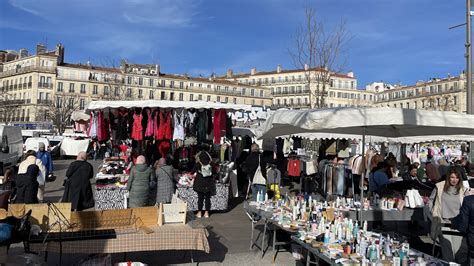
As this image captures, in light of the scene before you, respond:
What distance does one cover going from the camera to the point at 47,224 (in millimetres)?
5121

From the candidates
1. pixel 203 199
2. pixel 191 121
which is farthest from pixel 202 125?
pixel 203 199

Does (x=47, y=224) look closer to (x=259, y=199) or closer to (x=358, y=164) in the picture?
(x=259, y=199)

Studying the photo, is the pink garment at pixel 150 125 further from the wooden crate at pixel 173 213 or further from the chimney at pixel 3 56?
the chimney at pixel 3 56

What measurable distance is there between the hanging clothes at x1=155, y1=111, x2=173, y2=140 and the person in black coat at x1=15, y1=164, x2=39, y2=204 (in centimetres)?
309

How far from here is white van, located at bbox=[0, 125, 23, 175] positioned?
14561 millimetres

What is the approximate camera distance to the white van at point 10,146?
1456 cm

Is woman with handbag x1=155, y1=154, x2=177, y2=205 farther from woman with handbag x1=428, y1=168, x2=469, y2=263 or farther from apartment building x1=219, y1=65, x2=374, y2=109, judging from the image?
apartment building x1=219, y1=65, x2=374, y2=109

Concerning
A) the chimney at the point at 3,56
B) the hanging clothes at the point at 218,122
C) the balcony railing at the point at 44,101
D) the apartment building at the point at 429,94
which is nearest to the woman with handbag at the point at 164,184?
the hanging clothes at the point at 218,122

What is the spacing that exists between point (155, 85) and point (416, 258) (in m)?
70.8

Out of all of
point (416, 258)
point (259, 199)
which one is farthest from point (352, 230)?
point (259, 199)

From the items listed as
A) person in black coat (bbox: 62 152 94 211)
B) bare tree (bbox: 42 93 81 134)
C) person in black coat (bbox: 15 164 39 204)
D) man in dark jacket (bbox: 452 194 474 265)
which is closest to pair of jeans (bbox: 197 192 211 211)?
person in black coat (bbox: 62 152 94 211)

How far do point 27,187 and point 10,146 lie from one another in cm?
969

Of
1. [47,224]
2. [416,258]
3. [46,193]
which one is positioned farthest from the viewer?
[46,193]

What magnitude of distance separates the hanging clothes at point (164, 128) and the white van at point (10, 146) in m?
6.45
